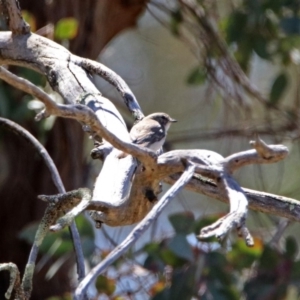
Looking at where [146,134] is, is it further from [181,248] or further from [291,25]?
[291,25]

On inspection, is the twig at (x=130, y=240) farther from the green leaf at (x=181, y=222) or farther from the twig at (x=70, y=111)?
the green leaf at (x=181, y=222)

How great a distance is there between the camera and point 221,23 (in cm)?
321

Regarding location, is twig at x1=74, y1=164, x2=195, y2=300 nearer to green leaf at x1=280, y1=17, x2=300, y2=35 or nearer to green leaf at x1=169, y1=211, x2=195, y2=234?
green leaf at x1=169, y1=211, x2=195, y2=234

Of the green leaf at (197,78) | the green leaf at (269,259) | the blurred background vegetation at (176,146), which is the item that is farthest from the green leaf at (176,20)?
the green leaf at (269,259)

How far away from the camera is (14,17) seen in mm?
1663

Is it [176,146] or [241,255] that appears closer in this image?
[241,255]

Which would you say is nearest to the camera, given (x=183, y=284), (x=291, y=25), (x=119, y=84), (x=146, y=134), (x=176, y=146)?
(x=119, y=84)

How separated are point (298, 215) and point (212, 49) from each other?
7.16 feet

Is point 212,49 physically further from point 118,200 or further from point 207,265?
point 118,200

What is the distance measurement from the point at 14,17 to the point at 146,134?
452 millimetres

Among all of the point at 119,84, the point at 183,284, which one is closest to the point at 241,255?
the point at 183,284

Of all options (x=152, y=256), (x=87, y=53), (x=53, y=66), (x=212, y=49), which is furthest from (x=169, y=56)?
(x=53, y=66)

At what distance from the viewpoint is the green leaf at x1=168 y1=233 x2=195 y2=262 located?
91.7 inches

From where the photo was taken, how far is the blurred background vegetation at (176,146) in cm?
250
